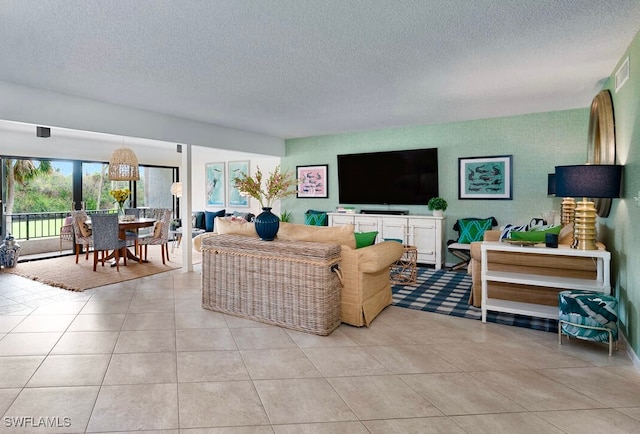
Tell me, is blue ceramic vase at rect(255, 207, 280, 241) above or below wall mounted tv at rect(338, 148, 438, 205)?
below

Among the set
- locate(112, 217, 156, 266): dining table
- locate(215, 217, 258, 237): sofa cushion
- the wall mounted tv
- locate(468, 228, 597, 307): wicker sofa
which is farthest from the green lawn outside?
locate(468, 228, 597, 307): wicker sofa

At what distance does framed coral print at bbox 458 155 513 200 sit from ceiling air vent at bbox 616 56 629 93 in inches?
98.5

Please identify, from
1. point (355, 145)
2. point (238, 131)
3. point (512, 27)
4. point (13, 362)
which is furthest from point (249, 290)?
point (355, 145)

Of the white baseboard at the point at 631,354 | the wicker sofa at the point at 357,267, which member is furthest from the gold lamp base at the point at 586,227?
the wicker sofa at the point at 357,267

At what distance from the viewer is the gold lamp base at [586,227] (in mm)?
3412

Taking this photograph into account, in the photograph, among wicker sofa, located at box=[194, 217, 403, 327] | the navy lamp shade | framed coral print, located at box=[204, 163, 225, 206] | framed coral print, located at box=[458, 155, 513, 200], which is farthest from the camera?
framed coral print, located at box=[204, 163, 225, 206]

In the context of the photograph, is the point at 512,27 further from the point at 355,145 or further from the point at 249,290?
the point at 355,145

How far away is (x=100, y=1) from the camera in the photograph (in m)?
2.43

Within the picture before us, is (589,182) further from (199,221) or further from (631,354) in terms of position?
(199,221)

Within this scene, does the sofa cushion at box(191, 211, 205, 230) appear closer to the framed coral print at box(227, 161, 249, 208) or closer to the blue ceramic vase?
the framed coral print at box(227, 161, 249, 208)

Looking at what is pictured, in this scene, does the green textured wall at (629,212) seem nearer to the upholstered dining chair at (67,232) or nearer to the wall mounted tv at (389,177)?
the wall mounted tv at (389,177)

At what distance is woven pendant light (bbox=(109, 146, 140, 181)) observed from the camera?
631 centimetres

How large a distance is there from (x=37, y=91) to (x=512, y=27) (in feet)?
16.2

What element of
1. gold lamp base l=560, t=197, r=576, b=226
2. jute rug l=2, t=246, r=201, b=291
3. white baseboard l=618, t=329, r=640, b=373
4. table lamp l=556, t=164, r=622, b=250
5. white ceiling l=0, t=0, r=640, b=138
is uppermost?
white ceiling l=0, t=0, r=640, b=138
